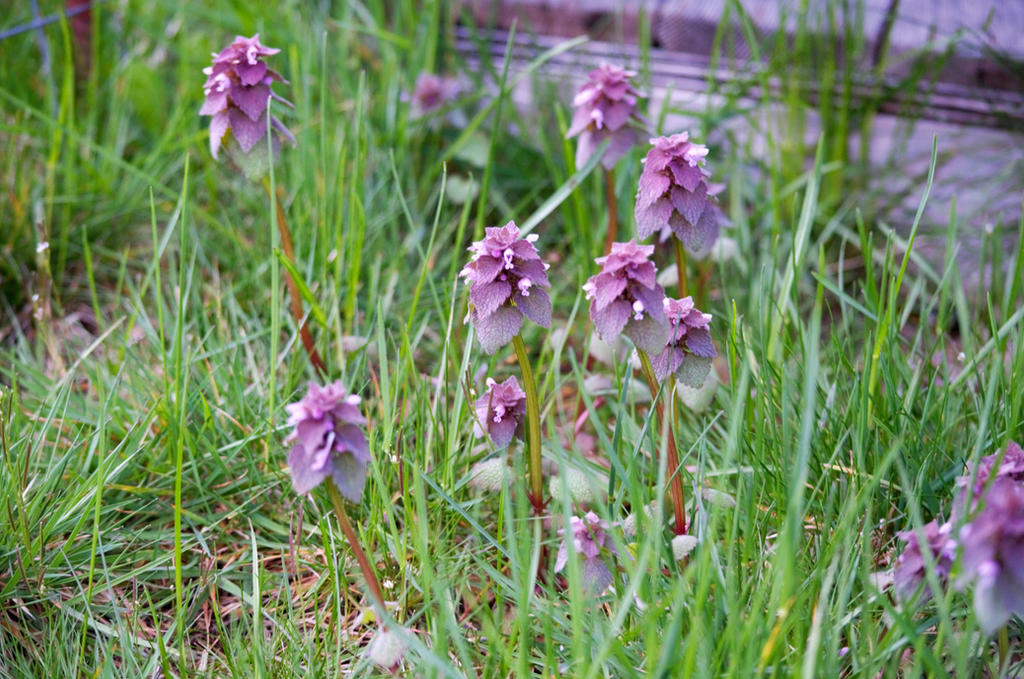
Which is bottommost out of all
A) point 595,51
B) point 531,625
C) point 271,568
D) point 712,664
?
point 271,568

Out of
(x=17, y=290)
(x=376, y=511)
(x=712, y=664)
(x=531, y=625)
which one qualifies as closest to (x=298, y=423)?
(x=376, y=511)

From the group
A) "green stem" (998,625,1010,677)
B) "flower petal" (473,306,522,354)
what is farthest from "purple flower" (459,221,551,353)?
"green stem" (998,625,1010,677)

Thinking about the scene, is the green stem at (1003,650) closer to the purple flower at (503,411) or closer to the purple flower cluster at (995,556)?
the purple flower cluster at (995,556)

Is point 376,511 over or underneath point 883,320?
underneath

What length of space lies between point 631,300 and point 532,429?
0.97ft

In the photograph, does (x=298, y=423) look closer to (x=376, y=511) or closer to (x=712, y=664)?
(x=376, y=511)

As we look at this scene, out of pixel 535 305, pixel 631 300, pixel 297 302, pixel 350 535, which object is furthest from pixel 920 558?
pixel 297 302

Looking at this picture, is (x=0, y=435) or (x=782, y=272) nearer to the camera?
(x=0, y=435)

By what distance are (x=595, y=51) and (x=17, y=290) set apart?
190 cm

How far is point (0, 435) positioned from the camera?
5.22 feet

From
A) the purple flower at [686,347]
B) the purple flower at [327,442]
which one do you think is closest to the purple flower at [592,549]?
the purple flower at [686,347]

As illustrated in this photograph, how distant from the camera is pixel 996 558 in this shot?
1.03 meters

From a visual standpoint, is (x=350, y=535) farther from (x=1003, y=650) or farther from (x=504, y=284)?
(x=1003, y=650)

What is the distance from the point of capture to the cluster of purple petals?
1.77 metres
